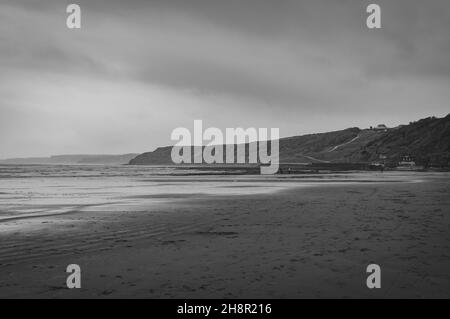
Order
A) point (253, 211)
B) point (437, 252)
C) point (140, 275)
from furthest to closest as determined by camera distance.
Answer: point (253, 211)
point (437, 252)
point (140, 275)

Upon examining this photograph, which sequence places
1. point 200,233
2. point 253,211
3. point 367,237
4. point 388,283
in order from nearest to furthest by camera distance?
1. point 388,283
2. point 367,237
3. point 200,233
4. point 253,211

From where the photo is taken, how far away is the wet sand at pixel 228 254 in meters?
8.01

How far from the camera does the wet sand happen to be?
8008 millimetres

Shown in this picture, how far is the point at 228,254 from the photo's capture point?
35.9ft

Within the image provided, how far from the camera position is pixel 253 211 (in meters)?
20.3

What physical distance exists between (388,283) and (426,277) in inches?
39.1

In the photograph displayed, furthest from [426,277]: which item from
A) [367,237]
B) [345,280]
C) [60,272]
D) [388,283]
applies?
[60,272]

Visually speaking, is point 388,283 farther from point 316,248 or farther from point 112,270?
point 112,270

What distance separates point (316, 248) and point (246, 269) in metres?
3.11
